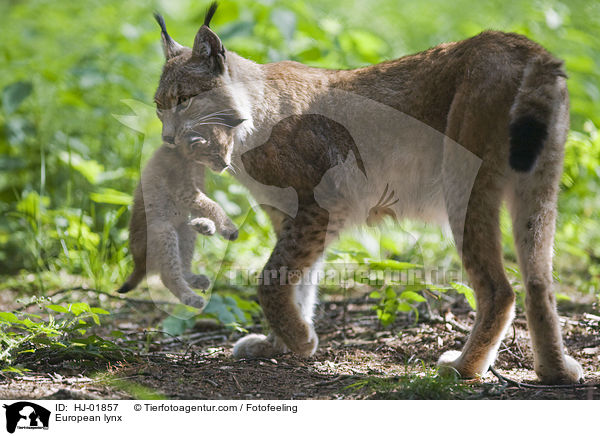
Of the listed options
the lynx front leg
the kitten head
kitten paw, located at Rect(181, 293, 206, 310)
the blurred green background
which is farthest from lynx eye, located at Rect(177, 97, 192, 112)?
kitten paw, located at Rect(181, 293, 206, 310)

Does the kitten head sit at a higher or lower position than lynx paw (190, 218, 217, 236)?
higher

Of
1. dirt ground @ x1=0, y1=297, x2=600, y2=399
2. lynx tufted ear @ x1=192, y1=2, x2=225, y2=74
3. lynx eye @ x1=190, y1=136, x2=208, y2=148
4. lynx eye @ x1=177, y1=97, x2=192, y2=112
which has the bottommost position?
dirt ground @ x1=0, y1=297, x2=600, y2=399

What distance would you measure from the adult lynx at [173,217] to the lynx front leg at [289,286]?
348 mm

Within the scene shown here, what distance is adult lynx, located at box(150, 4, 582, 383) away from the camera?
2.89 m

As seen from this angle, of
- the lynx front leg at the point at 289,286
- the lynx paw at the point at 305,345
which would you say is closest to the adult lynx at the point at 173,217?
the lynx front leg at the point at 289,286

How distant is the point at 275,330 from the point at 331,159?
997mm

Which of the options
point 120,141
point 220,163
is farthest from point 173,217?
point 120,141

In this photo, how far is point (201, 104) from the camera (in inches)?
128

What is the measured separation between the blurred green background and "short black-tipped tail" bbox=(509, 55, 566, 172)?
2.66ft

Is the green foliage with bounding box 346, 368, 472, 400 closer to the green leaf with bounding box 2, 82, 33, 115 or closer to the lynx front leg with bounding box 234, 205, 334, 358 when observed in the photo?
the lynx front leg with bounding box 234, 205, 334, 358

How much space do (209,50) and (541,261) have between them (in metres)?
1.94

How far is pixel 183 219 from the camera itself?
3.42 m

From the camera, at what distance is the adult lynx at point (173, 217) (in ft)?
10.5
